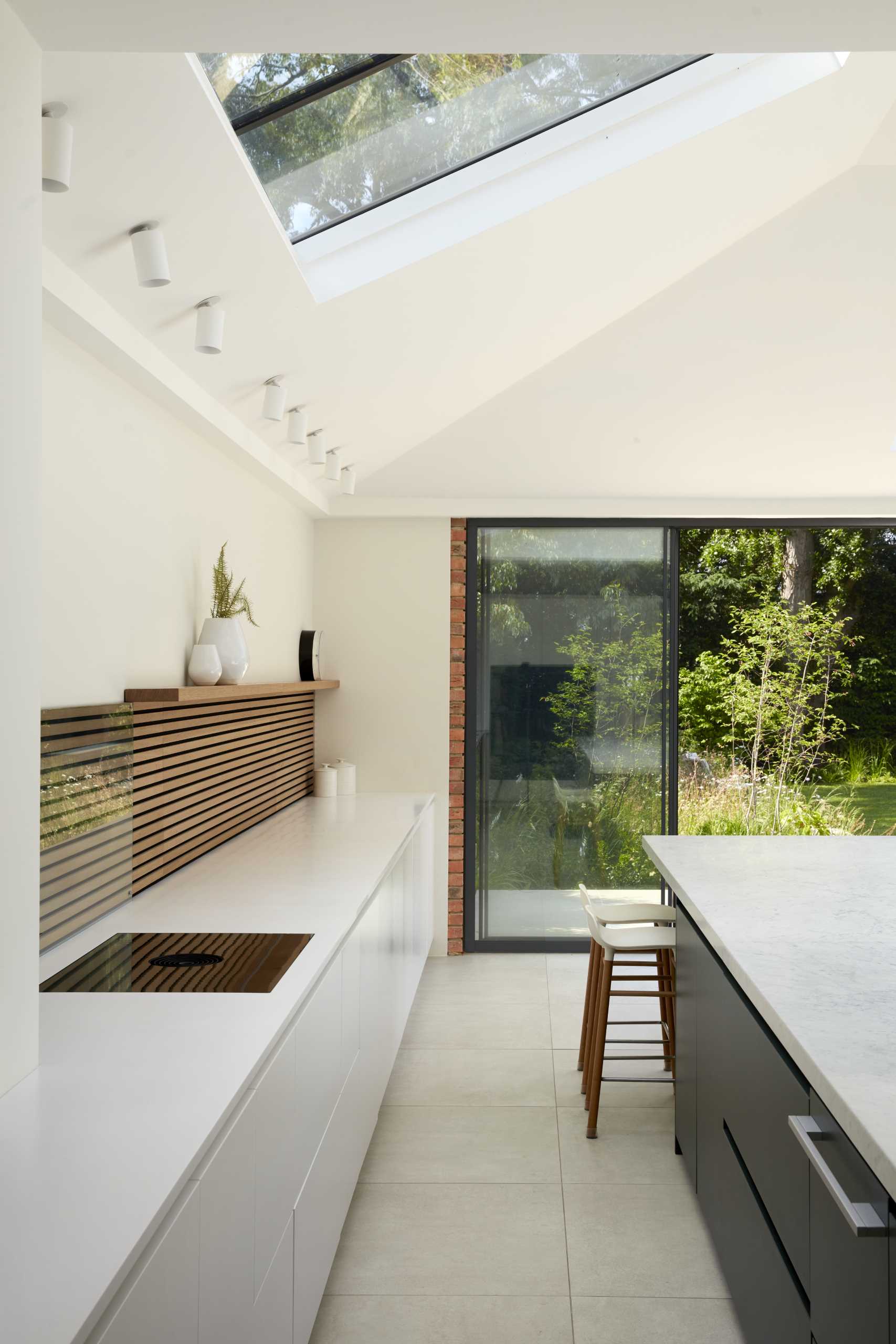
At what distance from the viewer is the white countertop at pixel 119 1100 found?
111cm

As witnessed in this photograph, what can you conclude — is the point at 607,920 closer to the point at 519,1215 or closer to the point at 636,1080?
the point at 636,1080

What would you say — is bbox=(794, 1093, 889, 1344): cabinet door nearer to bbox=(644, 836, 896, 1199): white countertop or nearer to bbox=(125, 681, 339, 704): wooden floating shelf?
bbox=(644, 836, 896, 1199): white countertop

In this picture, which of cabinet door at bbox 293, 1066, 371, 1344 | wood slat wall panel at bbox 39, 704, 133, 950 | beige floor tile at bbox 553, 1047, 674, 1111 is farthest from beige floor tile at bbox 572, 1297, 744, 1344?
wood slat wall panel at bbox 39, 704, 133, 950

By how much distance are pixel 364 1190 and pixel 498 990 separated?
2.06m

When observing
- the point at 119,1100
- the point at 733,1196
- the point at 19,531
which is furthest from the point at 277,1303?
the point at 19,531

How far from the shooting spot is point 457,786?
19.2 ft

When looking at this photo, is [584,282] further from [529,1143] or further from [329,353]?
[529,1143]

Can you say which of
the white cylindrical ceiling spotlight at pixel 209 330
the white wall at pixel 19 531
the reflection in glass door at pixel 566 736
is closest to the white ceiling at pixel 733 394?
the reflection in glass door at pixel 566 736

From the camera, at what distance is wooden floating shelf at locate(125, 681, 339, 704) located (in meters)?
2.93

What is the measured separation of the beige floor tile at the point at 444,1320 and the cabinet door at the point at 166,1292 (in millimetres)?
1280

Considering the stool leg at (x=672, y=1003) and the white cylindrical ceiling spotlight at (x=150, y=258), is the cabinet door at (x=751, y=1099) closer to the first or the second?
the stool leg at (x=672, y=1003)

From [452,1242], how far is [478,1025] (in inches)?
70.1

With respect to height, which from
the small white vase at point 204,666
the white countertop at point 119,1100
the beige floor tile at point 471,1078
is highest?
the small white vase at point 204,666

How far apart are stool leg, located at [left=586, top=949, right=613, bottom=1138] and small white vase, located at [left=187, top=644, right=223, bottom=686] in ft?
5.37
